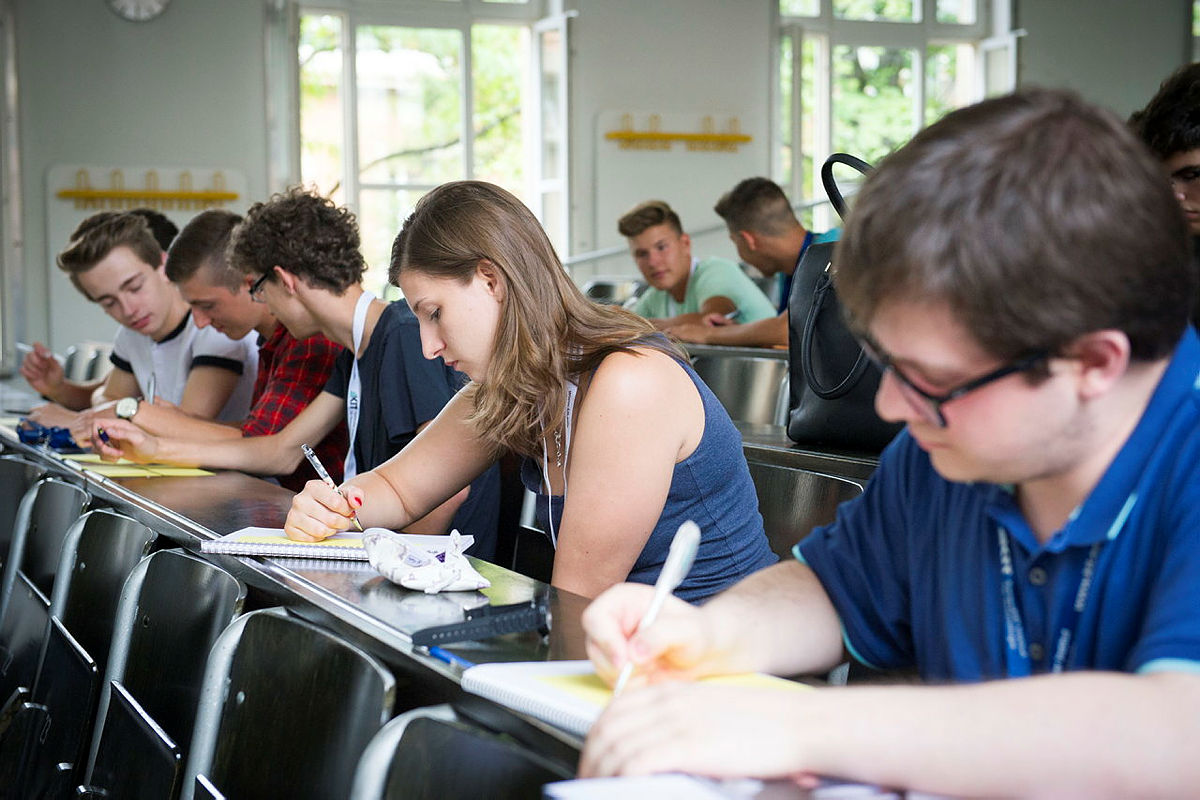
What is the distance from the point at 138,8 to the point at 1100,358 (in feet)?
26.4

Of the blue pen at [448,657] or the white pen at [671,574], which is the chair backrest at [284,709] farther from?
the white pen at [671,574]

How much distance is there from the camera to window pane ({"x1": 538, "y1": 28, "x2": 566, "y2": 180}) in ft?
27.8

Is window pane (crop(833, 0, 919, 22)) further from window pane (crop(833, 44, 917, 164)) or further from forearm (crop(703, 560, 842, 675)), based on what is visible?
forearm (crop(703, 560, 842, 675))

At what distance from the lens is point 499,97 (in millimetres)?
8703

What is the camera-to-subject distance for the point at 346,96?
8.27 m

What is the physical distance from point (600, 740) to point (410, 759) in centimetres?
24

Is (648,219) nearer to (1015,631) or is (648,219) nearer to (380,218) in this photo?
(380,218)

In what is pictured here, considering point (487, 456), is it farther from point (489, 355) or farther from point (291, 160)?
point (291, 160)

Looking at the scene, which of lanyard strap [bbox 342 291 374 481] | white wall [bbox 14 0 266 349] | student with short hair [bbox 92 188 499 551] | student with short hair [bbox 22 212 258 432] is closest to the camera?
student with short hair [bbox 92 188 499 551]

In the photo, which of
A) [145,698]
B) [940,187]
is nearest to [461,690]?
[940,187]

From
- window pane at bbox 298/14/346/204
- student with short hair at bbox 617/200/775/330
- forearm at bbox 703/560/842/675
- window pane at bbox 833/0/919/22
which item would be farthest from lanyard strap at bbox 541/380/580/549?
window pane at bbox 833/0/919/22

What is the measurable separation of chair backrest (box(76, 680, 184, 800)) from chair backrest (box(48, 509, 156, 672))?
26cm

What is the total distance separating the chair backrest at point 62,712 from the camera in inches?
62.8

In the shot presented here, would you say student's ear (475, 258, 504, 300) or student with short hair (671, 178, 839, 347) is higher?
student with short hair (671, 178, 839, 347)
